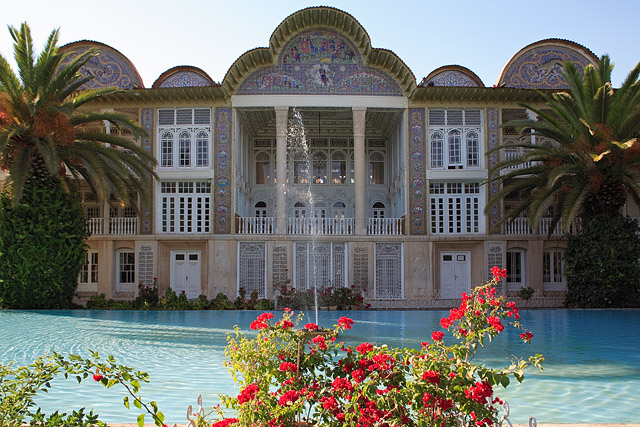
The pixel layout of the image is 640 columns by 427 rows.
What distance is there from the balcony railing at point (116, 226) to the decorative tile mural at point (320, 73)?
20.3ft

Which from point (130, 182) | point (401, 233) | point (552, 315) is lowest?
point (552, 315)

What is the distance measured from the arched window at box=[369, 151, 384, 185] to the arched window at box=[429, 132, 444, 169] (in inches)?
193

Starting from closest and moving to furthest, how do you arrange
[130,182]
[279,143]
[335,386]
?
[335,386]
[130,182]
[279,143]

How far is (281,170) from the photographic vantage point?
2134 cm

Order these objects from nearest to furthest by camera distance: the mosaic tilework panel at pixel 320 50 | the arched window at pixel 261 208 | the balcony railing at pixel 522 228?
the balcony railing at pixel 522 228 → the mosaic tilework panel at pixel 320 50 → the arched window at pixel 261 208

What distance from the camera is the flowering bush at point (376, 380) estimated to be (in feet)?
12.5

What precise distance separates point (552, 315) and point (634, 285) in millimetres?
3067

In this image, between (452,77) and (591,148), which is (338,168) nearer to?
(452,77)

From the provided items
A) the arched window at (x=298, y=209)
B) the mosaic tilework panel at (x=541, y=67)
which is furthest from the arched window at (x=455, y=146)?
the arched window at (x=298, y=209)

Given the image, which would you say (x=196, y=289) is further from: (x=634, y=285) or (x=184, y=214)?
(x=634, y=285)

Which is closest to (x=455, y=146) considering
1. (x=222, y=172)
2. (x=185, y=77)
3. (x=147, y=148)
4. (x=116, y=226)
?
(x=222, y=172)

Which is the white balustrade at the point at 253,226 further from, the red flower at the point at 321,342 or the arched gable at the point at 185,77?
the red flower at the point at 321,342

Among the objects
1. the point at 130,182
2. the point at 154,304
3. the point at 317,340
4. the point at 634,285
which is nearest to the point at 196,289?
the point at 154,304

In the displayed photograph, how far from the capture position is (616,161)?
17.2m
